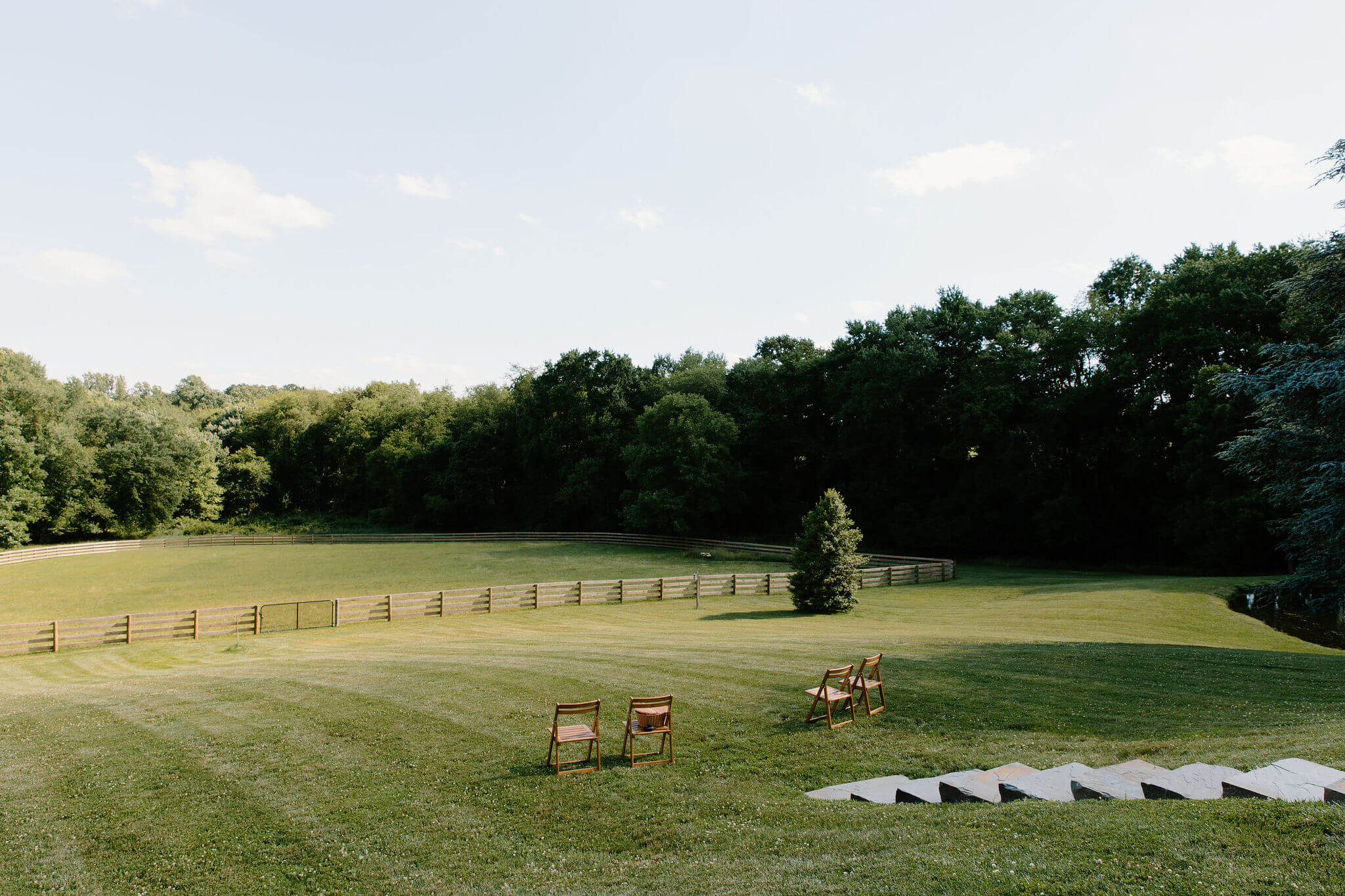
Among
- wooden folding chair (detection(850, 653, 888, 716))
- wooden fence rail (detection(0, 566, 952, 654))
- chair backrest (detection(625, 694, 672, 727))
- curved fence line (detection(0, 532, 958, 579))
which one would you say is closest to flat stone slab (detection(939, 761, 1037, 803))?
wooden folding chair (detection(850, 653, 888, 716))

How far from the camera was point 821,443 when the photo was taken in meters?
57.1

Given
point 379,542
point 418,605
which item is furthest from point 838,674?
point 379,542

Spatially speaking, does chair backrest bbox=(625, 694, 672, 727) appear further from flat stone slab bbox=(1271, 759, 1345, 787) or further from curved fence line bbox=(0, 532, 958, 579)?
curved fence line bbox=(0, 532, 958, 579)

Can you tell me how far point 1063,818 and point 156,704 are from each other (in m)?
14.1

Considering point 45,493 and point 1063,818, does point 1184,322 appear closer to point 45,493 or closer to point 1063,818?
point 1063,818

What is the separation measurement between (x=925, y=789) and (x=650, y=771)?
3.28 metres

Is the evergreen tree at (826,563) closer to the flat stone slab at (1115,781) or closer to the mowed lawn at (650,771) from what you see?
the mowed lawn at (650,771)

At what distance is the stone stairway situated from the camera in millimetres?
6570

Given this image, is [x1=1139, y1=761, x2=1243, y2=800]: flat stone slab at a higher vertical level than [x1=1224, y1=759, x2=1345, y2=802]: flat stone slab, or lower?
lower

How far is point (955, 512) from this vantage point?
161 feet

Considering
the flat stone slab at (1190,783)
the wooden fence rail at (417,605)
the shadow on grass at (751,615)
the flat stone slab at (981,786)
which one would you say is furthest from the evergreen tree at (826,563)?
the flat stone slab at (1190,783)

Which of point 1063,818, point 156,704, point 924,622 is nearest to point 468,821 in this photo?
point 1063,818

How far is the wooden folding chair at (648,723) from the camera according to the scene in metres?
9.38

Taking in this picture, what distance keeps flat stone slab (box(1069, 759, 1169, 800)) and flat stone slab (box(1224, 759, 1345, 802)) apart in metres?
0.77
